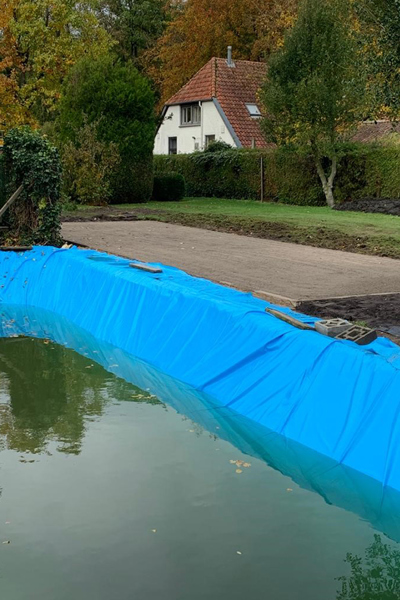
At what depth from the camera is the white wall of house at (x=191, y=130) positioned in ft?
148

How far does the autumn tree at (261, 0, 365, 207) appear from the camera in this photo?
2861cm

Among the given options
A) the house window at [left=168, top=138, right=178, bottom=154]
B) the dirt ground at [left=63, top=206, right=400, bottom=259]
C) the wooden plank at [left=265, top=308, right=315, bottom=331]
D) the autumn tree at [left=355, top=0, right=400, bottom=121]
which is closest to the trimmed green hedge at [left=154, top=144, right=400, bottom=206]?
the dirt ground at [left=63, top=206, right=400, bottom=259]

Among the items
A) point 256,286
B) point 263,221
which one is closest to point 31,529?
point 256,286

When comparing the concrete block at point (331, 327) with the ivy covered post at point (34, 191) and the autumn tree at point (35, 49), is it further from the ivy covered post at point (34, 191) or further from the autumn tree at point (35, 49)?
the autumn tree at point (35, 49)

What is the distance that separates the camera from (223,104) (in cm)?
4447

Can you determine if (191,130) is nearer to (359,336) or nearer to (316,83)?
(316,83)

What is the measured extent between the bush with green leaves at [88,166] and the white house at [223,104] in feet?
46.0

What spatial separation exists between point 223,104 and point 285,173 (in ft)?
41.1

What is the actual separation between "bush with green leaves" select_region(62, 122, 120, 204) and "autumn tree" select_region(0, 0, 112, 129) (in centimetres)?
1083

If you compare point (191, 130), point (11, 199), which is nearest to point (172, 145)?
point (191, 130)

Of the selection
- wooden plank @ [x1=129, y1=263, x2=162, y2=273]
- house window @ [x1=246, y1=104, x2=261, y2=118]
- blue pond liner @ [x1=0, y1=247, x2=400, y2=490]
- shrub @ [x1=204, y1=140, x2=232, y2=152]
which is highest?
house window @ [x1=246, y1=104, x2=261, y2=118]

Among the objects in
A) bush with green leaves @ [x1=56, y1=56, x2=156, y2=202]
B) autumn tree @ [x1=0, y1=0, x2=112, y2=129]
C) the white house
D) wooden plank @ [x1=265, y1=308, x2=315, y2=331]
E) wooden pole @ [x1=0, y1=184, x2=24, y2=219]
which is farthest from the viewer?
the white house

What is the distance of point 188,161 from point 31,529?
111ft

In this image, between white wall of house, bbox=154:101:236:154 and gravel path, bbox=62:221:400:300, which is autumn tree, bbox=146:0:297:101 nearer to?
white wall of house, bbox=154:101:236:154
